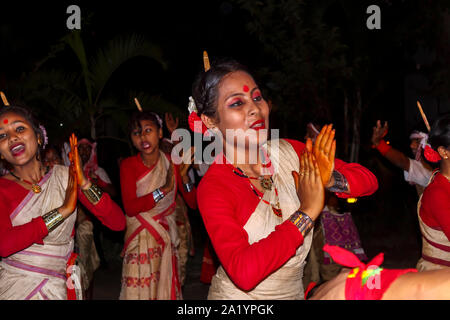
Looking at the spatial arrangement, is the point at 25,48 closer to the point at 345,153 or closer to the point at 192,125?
the point at 345,153

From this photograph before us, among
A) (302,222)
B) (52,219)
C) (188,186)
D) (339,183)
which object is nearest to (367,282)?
(302,222)

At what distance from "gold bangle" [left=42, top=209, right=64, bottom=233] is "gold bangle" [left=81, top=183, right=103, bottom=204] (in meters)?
0.23

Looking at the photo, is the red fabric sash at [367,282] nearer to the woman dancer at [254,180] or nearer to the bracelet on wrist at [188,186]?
the woman dancer at [254,180]

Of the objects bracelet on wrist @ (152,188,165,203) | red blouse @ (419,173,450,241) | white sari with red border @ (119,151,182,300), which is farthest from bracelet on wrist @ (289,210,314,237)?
white sari with red border @ (119,151,182,300)

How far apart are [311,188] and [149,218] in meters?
3.70

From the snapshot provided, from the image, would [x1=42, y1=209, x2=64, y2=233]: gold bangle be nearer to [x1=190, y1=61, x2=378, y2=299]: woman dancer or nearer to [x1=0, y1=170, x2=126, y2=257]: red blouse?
[x1=0, y1=170, x2=126, y2=257]: red blouse

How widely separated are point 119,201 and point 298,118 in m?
3.75

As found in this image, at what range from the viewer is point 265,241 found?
2076 mm

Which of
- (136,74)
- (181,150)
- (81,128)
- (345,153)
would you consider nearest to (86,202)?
(181,150)

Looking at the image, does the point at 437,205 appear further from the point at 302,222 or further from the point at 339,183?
the point at 302,222

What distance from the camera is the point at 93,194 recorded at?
3.40 metres

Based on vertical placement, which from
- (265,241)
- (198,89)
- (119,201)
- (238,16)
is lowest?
(119,201)

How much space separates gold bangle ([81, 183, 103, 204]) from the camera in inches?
133

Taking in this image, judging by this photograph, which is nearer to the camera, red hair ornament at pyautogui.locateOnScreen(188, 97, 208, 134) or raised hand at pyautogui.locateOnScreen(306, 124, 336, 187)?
raised hand at pyautogui.locateOnScreen(306, 124, 336, 187)
